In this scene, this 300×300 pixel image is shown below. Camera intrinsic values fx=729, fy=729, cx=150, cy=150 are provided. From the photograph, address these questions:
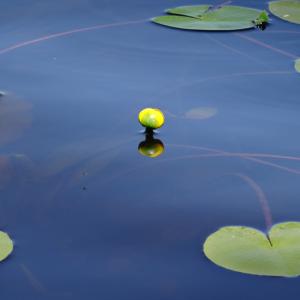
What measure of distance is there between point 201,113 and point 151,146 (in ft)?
0.70

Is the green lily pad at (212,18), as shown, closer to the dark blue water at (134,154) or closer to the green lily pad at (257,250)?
the dark blue water at (134,154)

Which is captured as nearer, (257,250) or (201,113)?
(257,250)

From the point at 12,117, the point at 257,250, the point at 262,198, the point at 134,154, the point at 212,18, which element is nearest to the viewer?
the point at 257,250

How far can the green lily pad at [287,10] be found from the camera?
2641 millimetres

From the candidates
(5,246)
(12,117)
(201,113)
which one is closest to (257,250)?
(5,246)

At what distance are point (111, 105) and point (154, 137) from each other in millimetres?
209

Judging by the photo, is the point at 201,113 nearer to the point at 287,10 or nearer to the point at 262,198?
the point at 262,198

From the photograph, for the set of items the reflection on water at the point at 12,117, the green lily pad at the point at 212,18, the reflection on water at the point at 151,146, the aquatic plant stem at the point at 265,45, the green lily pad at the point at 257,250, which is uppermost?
the green lily pad at the point at 212,18

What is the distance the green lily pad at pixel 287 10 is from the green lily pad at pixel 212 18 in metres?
0.06

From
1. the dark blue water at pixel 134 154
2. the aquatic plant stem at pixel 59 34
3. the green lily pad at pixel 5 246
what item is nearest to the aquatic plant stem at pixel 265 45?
the dark blue water at pixel 134 154

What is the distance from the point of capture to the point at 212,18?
262 centimetres

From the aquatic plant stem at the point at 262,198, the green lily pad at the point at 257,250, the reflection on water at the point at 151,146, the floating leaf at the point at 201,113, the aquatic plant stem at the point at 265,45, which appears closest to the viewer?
the green lily pad at the point at 257,250

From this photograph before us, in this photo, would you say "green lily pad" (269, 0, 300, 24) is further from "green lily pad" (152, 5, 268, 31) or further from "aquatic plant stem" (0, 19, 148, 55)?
"aquatic plant stem" (0, 19, 148, 55)

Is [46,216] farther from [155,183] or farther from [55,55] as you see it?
[55,55]
